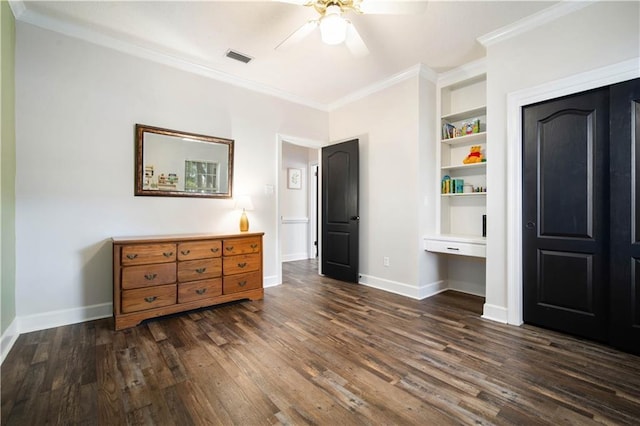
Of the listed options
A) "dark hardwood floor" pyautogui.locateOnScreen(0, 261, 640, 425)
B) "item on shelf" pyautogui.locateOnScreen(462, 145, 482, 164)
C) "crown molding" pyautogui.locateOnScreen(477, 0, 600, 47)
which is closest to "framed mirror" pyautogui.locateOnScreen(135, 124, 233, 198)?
"dark hardwood floor" pyautogui.locateOnScreen(0, 261, 640, 425)

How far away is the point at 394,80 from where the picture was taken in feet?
12.6

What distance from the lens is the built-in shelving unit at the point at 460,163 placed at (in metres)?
3.57

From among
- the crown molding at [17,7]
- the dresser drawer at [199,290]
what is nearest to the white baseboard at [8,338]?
the dresser drawer at [199,290]

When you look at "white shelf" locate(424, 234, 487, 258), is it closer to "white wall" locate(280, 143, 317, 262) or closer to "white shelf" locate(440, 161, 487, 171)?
"white shelf" locate(440, 161, 487, 171)

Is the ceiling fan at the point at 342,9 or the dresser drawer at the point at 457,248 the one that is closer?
the ceiling fan at the point at 342,9

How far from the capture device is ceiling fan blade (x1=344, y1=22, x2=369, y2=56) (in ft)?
7.43

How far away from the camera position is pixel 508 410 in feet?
5.13

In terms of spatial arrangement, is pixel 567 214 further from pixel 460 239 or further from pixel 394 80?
pixel 394 80

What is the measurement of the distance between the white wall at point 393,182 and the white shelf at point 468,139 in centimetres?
27

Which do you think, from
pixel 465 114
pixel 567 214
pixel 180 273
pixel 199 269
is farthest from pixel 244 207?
pixel 567 214

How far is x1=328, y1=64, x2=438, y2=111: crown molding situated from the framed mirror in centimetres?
199

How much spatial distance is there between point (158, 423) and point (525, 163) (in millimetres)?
3398

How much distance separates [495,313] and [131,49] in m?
4.66

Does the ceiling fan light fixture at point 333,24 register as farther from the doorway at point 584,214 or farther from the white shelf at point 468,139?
the white shelf at point 468,139
